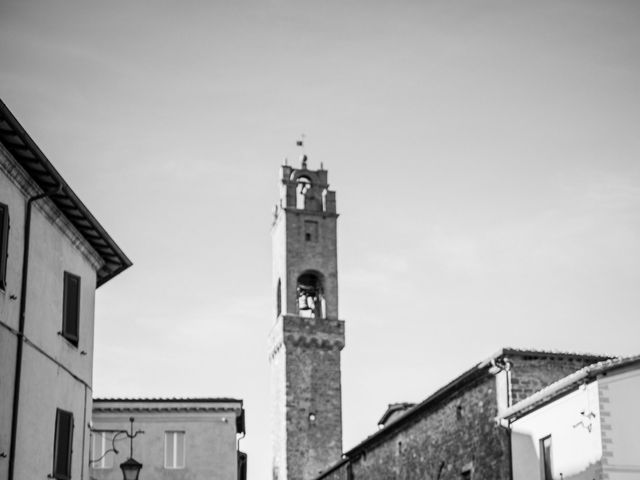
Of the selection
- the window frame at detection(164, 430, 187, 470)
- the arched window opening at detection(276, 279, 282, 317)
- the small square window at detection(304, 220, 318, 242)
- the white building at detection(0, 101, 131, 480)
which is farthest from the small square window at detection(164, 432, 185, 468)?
the small square window at detection(304, 220, 318, 242)

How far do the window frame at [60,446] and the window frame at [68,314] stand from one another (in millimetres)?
1330

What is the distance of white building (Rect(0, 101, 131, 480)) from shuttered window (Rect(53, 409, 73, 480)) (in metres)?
0.02

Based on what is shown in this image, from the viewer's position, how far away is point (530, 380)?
2667 cm

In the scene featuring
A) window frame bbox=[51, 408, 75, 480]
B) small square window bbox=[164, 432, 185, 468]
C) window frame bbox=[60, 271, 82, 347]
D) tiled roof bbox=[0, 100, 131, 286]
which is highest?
tiled roof bbox=[0, 100, 131, 286]

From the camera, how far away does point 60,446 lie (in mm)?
20422

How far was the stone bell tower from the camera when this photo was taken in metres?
59.5

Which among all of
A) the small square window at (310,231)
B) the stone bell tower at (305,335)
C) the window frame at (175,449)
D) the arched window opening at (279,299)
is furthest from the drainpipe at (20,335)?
the small square window at (310,231)

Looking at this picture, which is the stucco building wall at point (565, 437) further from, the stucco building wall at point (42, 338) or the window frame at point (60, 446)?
the window frame at point (60, 446)

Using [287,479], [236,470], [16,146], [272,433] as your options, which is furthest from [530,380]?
[272,433]

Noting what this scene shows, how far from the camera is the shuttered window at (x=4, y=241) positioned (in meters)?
17.7

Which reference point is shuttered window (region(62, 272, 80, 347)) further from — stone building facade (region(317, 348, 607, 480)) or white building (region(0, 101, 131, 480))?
stone building facade (region(317, 348, 607, 480))

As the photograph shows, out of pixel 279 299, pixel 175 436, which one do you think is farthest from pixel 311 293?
pixel 175 436

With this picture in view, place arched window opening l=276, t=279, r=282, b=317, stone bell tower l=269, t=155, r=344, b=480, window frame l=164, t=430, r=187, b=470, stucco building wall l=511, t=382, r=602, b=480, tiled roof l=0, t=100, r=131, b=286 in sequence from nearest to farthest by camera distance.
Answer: tiled roof l=0, t=100, r=131, b=286
stucco building wall l=511, t=382, r=602, b=480
window frame l=164, t=430, r=187, b=470
stone bell tower l=269, t=155, r=344, b=480
arched window opening l=276, t=279, r=282, b=317

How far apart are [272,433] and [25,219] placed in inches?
1751
